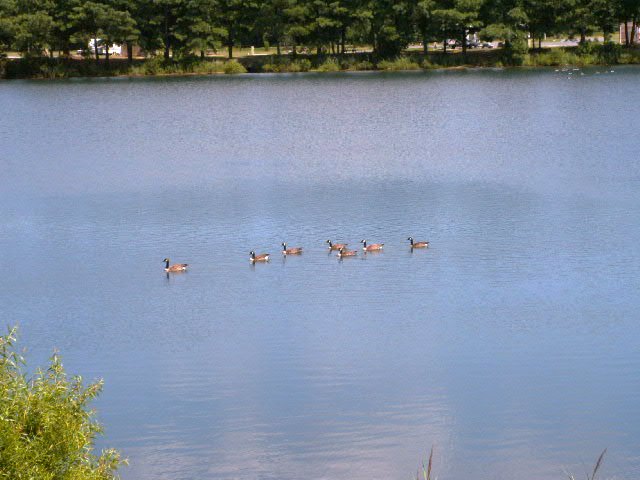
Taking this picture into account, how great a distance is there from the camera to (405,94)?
187ft

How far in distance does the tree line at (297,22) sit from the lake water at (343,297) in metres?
28.2

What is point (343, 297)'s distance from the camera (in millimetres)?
20875

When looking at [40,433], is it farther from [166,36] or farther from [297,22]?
[166,36]

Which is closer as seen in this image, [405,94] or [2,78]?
[405,94]

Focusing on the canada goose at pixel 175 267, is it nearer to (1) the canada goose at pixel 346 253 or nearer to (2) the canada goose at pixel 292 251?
(2) the canada goose at pixel 292 251

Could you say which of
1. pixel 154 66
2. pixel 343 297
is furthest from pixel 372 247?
pixel 154 66

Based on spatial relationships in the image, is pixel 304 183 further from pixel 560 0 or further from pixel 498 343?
pixel 560 0

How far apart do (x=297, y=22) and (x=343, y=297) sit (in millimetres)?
53520

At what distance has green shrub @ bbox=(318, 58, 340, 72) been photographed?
240 ft

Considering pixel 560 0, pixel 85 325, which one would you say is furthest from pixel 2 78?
pixel 85 325

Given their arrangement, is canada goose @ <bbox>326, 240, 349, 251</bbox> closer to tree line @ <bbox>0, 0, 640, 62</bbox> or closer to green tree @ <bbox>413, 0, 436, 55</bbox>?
tree line @ <bbox>0, 0, 640, 62</bbox>

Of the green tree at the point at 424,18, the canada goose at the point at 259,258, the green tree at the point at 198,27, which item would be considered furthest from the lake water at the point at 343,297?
the green tree at the point at 198,27

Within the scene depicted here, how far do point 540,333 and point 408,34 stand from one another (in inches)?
2184

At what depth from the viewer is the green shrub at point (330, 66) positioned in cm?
7319
